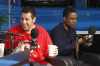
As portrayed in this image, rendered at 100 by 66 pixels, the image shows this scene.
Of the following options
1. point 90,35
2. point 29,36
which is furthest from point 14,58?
point 29,36

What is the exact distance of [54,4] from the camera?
539 cm

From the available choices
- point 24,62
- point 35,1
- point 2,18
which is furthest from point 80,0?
point 24,62

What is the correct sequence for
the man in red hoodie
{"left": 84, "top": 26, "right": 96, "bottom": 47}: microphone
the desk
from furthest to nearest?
the man in red hoodie → {"left": 84, "top": 26, "right": 96, "bottom": 47}: microphone → the desk

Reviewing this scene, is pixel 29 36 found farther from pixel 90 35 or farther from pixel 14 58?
pixel 14 58

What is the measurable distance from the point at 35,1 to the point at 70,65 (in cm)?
196

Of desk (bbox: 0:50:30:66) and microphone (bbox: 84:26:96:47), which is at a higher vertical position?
microphone (bbox: 84:26:96:47)

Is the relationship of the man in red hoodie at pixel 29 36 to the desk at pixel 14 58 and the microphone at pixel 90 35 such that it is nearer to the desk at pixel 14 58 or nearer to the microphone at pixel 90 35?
the microphone at pixel 90 35

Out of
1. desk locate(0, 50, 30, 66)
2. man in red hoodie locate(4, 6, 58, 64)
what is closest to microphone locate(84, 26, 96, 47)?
man in red hoodie locate(4, 6, 58, 64)

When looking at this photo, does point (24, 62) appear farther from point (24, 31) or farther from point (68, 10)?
point (68, 10)

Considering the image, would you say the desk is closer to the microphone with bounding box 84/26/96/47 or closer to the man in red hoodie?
the microphone with bounding box 84/26/96/47

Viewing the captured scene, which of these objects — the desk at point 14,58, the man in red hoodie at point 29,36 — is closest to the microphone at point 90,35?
the man in red hoodie at point 29,36

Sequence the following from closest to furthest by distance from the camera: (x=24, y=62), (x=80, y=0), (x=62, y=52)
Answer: (x=24, y=62) < (x=62, y=52) < (x=80, y=0)

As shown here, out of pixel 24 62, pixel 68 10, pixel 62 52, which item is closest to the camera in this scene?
pixel 24 62

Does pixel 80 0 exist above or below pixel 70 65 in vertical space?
above
